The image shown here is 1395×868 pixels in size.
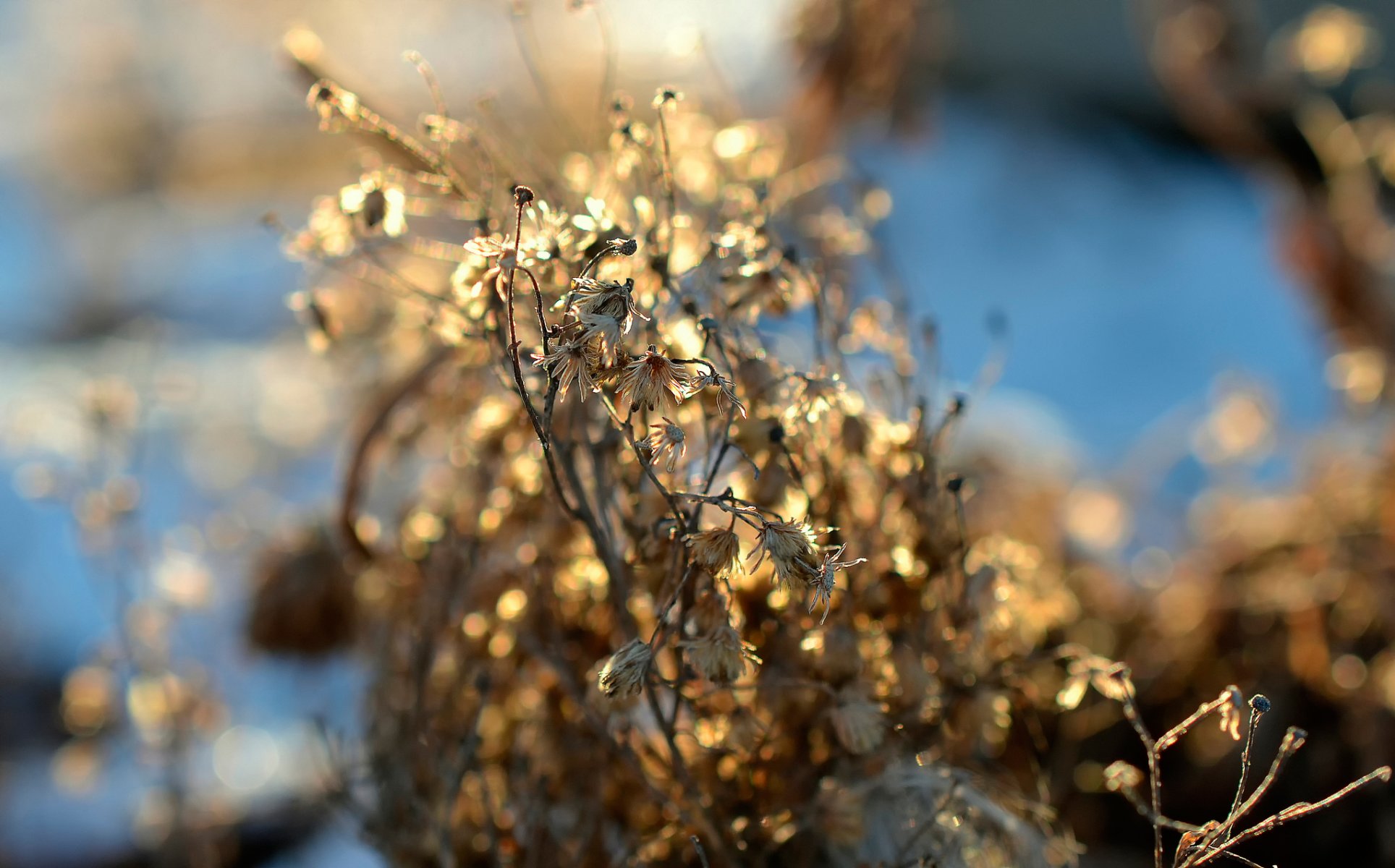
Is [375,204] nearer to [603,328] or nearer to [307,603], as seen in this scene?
[603,328]

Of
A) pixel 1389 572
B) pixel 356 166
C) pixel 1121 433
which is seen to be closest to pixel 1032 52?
pixel 1121 433

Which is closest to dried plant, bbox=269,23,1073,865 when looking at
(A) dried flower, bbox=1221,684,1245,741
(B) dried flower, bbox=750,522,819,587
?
(B) dried flower, bbox=750,522,819,587

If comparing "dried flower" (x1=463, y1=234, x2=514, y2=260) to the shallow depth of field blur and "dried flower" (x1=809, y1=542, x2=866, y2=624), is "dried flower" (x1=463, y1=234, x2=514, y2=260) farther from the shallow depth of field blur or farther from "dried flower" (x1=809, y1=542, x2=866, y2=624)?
"dried flower" (x1=809, y1=542, x2=866, y2=624)

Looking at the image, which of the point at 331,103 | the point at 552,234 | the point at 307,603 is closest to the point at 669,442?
the point at 552,234

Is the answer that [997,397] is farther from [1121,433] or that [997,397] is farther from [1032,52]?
[1032,52]

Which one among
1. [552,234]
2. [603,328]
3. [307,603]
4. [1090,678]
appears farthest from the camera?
[307,603]

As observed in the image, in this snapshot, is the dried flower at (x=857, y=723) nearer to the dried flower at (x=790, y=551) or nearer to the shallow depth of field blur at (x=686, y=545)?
the shallow depth of field blur at (x=686, y=545)
